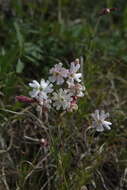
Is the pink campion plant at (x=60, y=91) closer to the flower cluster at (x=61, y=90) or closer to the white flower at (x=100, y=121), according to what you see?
the flower cluster at (x=61, y=90)

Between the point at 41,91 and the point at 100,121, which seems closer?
the point at 41,91

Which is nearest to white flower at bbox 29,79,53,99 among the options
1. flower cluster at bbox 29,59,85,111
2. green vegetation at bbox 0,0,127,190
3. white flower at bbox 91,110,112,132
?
flower cluster at bbox 29,59,85,111

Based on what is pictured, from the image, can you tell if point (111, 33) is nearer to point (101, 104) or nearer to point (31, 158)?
point (101, 104)

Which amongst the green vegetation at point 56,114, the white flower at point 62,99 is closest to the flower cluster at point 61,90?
the white flower at point 62,99

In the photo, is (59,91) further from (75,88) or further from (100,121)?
(100,121)

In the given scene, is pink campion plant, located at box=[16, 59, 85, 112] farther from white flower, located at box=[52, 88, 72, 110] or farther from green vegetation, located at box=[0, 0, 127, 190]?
green vegetation, located at box=[0, 0, 127, 190]

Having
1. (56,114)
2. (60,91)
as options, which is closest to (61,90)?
(60,91)

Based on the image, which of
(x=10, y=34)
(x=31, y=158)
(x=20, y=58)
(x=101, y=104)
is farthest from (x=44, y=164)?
(x=10, y=34)

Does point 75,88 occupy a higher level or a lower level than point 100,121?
higher
